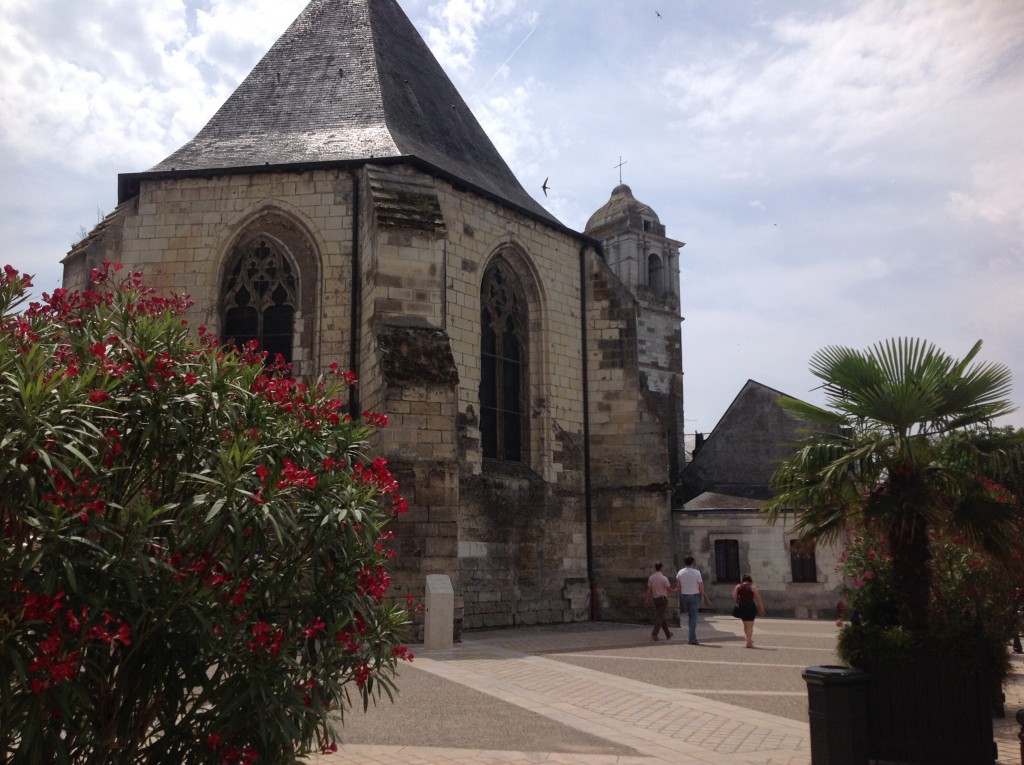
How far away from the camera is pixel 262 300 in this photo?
1390cm

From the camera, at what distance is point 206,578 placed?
3.02 meters

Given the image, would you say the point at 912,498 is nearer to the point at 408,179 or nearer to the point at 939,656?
the point at 939,656

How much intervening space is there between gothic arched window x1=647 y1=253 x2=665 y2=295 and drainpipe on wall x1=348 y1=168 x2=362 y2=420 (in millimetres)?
21849

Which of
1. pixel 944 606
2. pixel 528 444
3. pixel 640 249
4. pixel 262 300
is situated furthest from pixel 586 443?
pixel 640 249

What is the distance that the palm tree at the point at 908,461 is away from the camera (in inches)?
221

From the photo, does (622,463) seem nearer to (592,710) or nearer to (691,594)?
(691,594)

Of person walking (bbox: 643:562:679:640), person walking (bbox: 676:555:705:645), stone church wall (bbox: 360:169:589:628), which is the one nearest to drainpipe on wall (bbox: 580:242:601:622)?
stone church wall (bbox: 360:169:589:628)

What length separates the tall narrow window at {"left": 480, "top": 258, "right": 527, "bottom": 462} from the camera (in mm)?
15023

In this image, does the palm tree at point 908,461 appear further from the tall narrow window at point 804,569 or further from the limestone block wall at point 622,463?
the tall narrow window at point 804,569

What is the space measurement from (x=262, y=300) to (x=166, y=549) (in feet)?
37.2

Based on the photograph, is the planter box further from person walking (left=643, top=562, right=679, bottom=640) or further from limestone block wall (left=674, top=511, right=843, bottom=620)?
limestone block wall (left=674, top=511, right=843, bottom=620)

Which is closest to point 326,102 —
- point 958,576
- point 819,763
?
point 958,576

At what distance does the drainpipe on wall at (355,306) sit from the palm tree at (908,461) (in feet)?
26.8

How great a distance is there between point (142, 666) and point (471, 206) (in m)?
12.2
